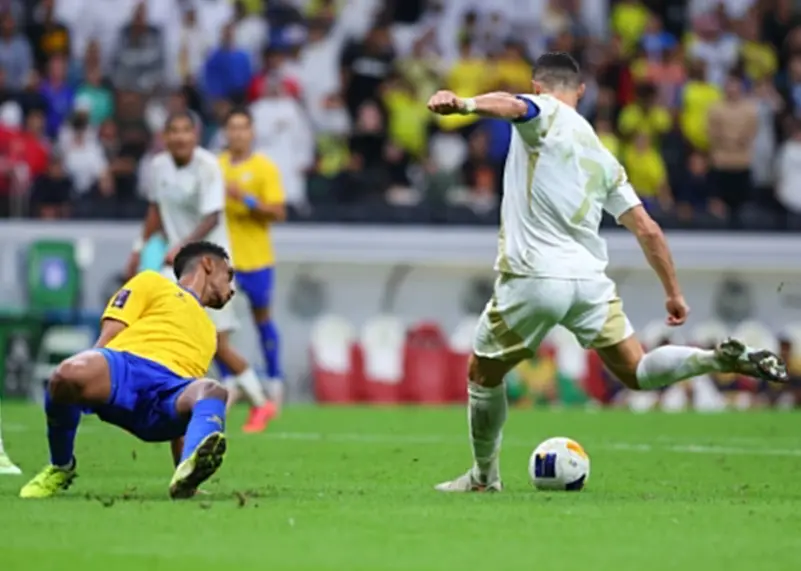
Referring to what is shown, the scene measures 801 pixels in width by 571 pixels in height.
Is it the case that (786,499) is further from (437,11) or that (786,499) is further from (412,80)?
(437,11)

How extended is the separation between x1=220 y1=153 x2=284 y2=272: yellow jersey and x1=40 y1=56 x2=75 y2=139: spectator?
244 inches

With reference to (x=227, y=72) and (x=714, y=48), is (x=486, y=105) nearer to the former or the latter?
(x=227, y=72)

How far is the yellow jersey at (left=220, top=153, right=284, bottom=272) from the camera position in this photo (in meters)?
16.2

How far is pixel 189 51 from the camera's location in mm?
23188

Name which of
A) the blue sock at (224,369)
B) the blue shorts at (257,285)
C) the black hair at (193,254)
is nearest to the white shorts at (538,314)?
the black hair at (193,254)

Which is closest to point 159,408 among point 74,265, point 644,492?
point 644,492

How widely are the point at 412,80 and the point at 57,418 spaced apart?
48.2 feet

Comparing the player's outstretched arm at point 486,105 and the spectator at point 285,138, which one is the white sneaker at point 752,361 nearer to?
the player's outstretched arm at point 486,105

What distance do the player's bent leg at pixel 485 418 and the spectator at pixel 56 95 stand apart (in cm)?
1307

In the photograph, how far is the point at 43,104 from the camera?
21984 mm

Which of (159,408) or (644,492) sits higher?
(159,408)

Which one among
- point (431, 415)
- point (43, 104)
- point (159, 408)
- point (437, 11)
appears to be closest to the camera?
point (159, 408)

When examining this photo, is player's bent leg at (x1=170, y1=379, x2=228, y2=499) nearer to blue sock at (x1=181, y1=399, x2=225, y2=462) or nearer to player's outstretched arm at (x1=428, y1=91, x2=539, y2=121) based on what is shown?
blue sock at (x1=181, y1=399, x2=225, y2=462)

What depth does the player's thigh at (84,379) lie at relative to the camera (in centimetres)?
869
